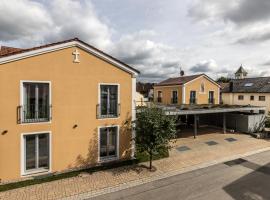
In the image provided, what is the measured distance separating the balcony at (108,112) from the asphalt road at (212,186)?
4.82 meters

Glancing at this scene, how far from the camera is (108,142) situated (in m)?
14.3

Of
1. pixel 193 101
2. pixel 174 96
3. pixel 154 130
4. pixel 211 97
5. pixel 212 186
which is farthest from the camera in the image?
pixel 211 97

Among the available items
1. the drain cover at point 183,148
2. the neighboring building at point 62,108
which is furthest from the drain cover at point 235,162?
the neighboring building at point 62,108

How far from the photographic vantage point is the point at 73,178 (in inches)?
472

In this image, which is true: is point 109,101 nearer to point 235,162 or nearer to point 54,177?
point 54,177

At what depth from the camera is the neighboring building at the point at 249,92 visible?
1405 inches

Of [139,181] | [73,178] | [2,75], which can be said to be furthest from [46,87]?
[139,181]

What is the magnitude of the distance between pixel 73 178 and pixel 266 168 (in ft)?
39.1

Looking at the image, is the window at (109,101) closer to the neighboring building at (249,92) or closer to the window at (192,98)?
the window at (192,98)

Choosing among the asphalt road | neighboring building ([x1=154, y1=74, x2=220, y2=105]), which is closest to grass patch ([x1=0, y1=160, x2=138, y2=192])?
the asphalt road

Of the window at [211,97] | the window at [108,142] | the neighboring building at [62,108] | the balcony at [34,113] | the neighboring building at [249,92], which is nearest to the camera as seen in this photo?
the neighboring building at [62,108]

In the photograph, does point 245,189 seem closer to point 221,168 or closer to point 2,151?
point 221,168

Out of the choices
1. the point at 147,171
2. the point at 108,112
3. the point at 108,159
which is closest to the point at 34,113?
the point at 108,112

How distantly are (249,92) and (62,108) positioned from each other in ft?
117
